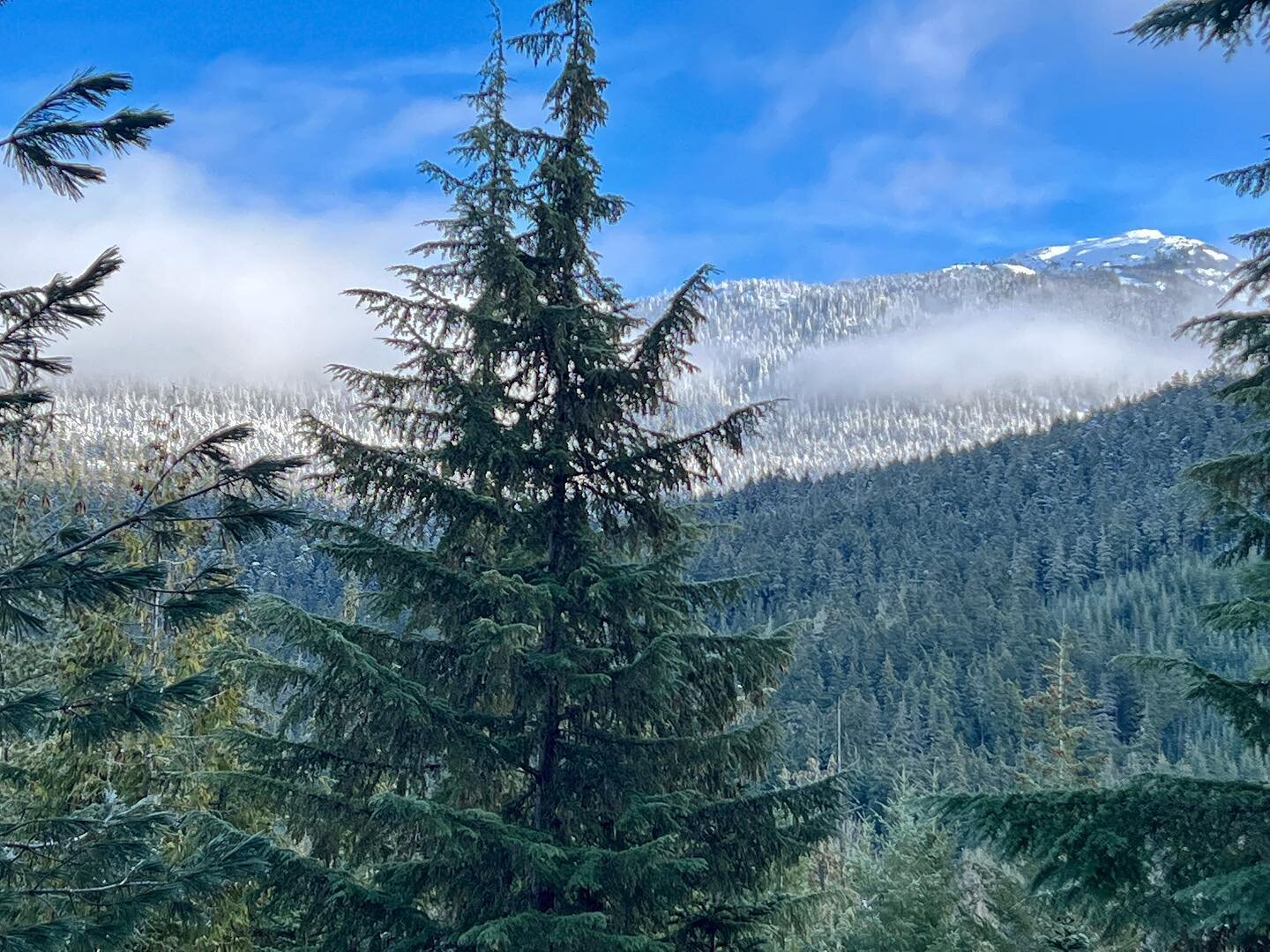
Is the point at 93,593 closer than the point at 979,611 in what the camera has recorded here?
Yes

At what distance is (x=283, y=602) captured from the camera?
7.15 m

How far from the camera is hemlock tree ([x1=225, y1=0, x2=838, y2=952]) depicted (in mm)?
7504

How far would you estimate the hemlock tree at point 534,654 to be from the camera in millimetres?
7504

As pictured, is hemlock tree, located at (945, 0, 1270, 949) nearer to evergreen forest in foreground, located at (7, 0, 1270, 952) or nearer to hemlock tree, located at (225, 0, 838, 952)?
evergreen forest in foreground, located at (7, 0, 1270, 952)

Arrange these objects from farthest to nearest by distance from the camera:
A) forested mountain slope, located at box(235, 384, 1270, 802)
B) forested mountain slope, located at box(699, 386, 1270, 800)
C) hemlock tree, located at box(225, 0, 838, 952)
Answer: forested mountain slope, located at box(699, 386, 1270, 800) → forested mountain slope, located at box(235, 384, 1270, 802) → hemlock tree, located at box(225, 0, 838, 952)

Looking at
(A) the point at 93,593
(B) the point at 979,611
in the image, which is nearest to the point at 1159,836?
(A) the point at 93,593

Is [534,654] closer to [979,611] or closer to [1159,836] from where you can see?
[1159,836]

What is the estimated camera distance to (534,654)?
7863 millimetres

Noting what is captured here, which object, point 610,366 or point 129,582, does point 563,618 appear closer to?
point 610,366

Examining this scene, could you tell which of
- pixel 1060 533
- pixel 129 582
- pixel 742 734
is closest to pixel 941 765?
pixel 742 734

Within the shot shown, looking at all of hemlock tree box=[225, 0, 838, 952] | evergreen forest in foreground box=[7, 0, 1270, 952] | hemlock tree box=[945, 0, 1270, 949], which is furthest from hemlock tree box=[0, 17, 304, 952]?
hemlock tree box=[945, 0, 1270, 949]

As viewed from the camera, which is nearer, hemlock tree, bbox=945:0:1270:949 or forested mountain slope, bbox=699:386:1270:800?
hemlock tree, bbox=945:0:1270:949

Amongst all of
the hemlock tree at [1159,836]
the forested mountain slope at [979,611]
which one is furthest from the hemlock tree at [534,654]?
the forested mountain slope at [979,611]

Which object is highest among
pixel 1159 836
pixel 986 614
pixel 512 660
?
pixel 986 614
